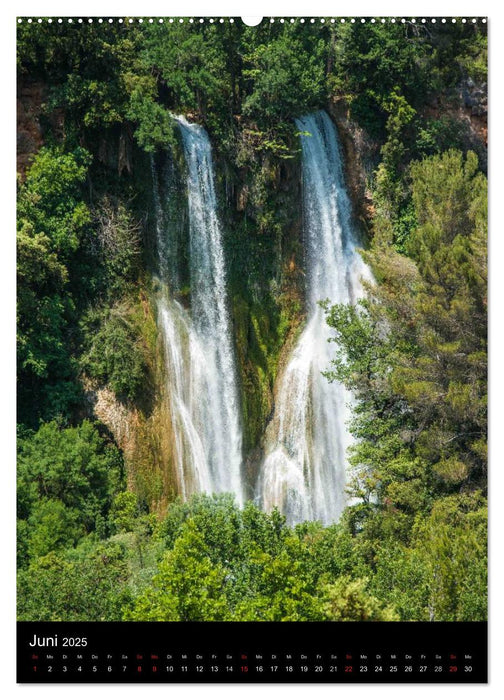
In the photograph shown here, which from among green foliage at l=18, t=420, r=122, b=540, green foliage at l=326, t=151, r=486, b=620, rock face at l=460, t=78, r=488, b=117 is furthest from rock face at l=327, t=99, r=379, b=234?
green foliage at l=18, t=420, r=122, b=540

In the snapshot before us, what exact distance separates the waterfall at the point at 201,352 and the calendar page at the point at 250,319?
2.2 inches

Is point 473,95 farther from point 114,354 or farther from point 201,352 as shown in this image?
point 114,354

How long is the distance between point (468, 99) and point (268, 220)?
5266 mm

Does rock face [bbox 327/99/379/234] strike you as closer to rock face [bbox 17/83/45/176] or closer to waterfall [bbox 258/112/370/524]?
waterfall [bbox 258/112/370/524]

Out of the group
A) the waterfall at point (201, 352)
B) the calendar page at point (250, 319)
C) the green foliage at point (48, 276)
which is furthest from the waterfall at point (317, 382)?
the green foliage at point (48, 276)

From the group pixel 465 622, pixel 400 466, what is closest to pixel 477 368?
pixel 400 466

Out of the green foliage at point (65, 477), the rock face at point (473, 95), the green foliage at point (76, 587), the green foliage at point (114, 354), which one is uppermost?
the rock face at point (473, 95)

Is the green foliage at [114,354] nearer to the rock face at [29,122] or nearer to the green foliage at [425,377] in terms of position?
the rock face at [29,122]

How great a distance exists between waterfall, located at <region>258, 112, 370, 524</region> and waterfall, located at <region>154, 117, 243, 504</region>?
1.12m

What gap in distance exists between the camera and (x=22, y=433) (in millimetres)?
18859

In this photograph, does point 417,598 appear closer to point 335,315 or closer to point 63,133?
point 335,315

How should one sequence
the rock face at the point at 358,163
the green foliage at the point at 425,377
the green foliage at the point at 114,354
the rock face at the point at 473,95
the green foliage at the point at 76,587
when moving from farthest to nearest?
the rock face at the point at 358,163 < the rock face at the point at 473,95 < the green foliage at the point at 114,354 < the green foliage at the point at 425,377 < the green foliage at the point at 76,587

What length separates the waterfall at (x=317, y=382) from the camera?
908 inches

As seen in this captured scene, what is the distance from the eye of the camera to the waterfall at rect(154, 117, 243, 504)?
2202cm
